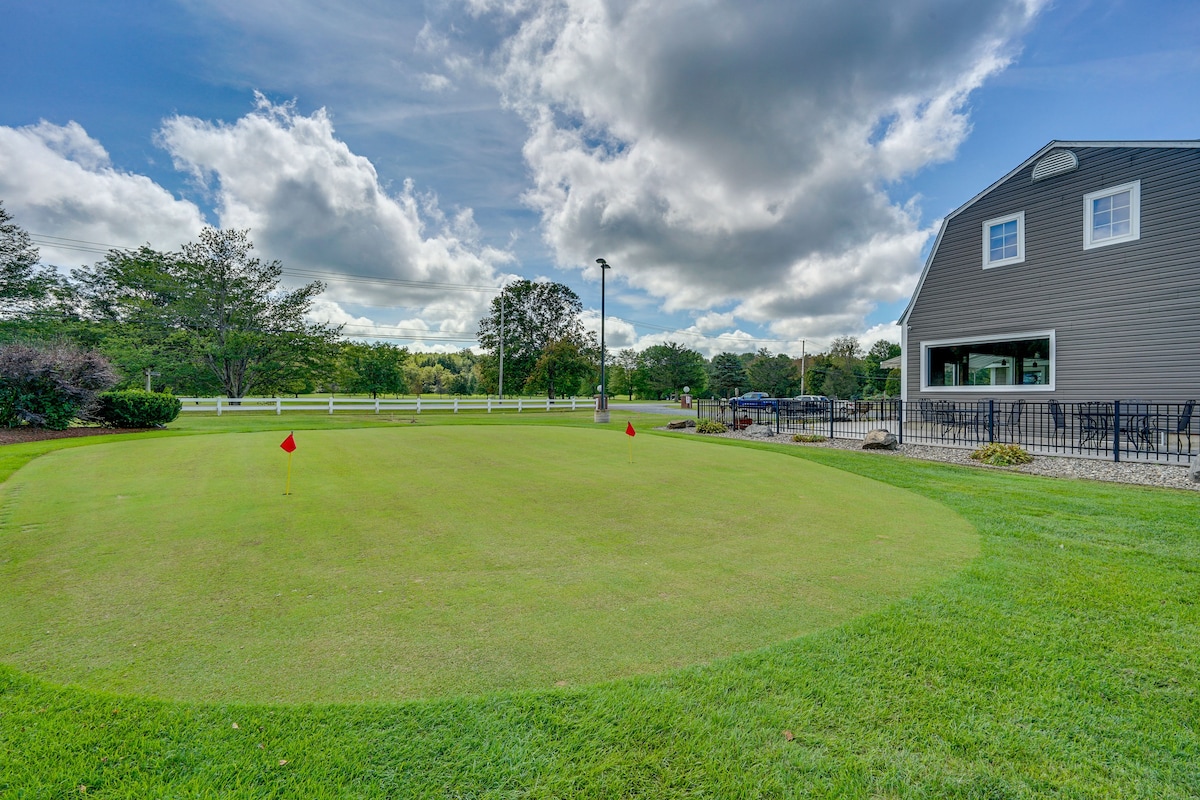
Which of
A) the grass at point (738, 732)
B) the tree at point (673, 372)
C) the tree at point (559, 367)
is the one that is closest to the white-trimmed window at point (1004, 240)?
the grass at point (738, 732)

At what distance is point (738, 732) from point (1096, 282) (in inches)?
659

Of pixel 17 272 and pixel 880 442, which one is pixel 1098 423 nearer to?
pixel 880 442

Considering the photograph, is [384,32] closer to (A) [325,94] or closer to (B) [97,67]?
(A) [325,94]

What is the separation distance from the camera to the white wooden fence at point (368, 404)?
23.8 metres

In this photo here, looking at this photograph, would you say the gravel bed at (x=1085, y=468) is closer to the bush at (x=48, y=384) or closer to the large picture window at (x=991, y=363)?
the large picture window at (x=991, y=363)

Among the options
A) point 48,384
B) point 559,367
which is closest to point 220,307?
point 48,384

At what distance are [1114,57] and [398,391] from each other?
58.9 metres

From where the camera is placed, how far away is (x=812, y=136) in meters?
14.3

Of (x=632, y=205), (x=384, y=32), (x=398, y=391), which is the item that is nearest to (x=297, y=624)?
(x=384, y=32)

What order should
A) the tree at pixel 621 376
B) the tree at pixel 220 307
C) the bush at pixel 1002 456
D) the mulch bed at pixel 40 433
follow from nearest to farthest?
the bush at pixel 1002 456 → the mulch bed at pixel 40 433 → the tree at pixel 220 307 → the tree at pixel 621 376

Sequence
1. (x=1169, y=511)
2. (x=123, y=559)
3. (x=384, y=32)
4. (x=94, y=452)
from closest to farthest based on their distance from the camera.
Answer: (x=123, y=559), (x=1169, y=511), (x=94, y=452), (x=384, y=32)

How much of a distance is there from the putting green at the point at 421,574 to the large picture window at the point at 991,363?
10.5 m

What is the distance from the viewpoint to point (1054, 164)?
41.3 ft

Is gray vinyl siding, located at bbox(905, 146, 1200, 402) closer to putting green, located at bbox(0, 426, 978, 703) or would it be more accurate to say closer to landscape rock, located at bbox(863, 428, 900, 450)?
landscape rock, located at bbox(863, 428, 900, 450)
